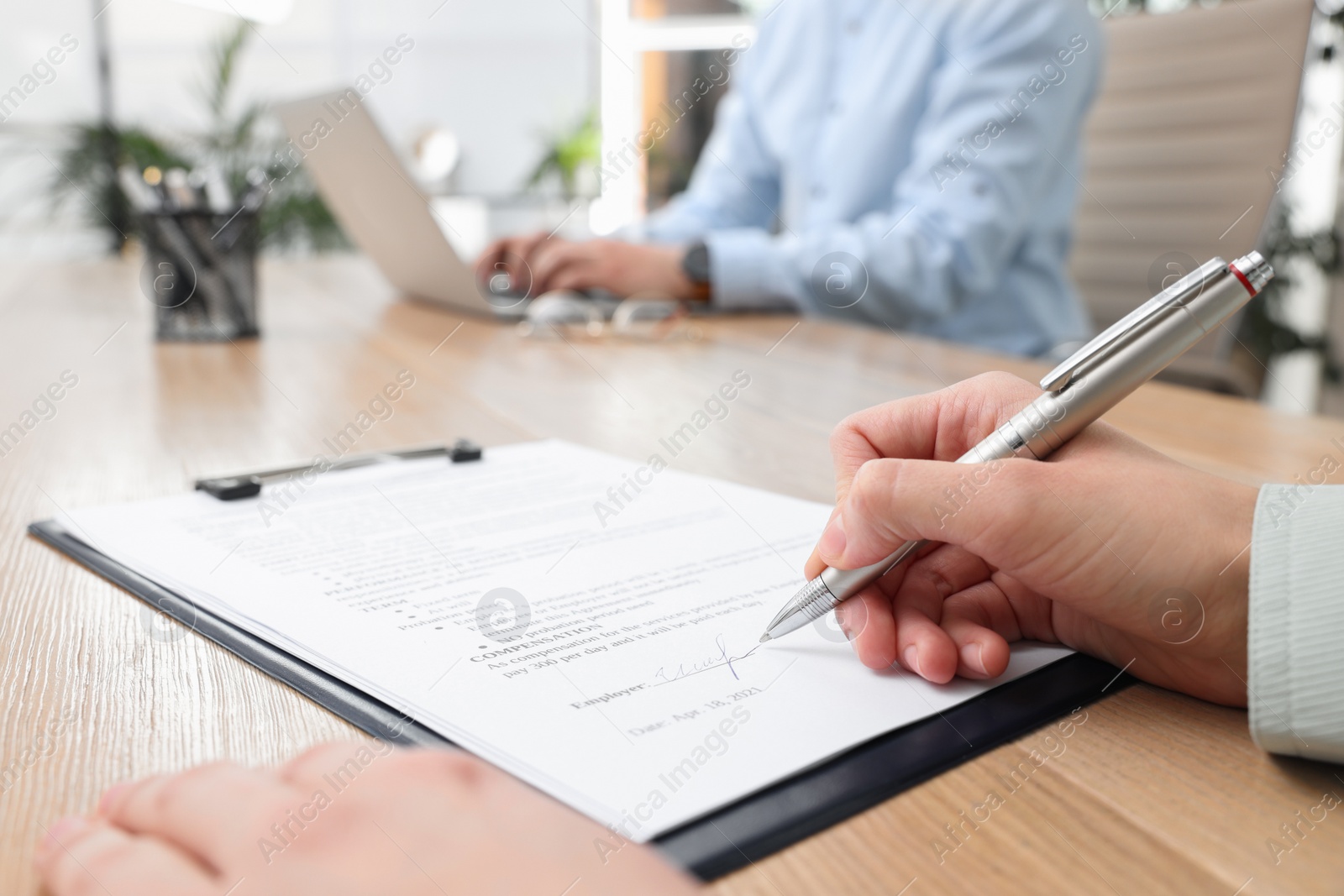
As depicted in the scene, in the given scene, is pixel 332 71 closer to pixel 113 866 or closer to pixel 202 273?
pixel 202 273

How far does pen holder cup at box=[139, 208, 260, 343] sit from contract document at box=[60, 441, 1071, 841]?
0.62 m

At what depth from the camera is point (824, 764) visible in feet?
1.02

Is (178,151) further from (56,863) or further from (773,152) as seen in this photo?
(56,863)

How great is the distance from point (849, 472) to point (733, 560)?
76 millimetres

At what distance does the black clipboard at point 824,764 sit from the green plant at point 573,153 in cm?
457

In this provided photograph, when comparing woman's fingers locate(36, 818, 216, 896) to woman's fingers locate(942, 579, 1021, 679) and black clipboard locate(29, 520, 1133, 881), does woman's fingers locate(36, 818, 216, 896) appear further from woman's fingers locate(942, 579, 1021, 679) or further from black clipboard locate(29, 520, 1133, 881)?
woman's fingers locate(942, 579, 1021, 679)

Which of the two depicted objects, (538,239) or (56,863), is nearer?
(56,863)

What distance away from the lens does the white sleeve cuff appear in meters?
0.32

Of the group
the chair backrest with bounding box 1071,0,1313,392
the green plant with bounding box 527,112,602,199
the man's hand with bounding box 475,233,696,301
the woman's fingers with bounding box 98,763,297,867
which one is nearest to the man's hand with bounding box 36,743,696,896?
the woman's fingers with bounding box 98,763,297,867

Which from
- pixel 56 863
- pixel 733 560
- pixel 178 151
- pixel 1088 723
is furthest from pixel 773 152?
pixel 178 151

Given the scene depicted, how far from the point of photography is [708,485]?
2.01ft

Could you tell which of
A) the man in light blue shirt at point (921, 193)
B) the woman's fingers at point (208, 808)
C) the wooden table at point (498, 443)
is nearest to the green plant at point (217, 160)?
the wooden table at point (498, 443)
